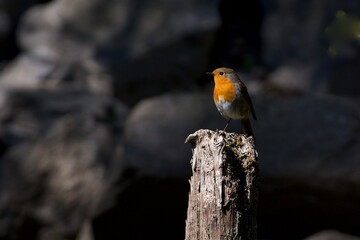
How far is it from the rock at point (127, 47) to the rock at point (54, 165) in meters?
1.57

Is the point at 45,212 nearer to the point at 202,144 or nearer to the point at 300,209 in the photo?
the point at 300,209

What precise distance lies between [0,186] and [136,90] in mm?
2627

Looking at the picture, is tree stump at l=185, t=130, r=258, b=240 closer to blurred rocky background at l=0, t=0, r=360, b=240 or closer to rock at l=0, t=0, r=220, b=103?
blurred rocky background at l=0, t=0, r=360, b=240

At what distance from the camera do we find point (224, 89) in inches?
221

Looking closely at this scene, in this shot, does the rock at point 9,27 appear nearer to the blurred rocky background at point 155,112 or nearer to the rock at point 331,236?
the blurred rocky background at point 155,112

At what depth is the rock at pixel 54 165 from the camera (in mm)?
8547

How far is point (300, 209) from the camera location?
24.8 ft

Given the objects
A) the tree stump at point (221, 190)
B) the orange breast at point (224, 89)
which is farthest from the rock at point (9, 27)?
the tree stump at point (221, 190)

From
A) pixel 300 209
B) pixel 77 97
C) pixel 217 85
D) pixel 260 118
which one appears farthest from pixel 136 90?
pixel 217 85

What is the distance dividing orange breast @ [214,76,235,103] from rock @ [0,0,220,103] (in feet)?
16.2

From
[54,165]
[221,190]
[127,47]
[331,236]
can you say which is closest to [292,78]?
[127,47]

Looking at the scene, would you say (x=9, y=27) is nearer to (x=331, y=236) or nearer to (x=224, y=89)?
(x=331, y=236)

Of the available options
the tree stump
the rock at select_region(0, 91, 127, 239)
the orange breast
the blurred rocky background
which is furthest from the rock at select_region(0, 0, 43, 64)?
the tree stump

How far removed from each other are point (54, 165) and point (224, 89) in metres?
3.57
